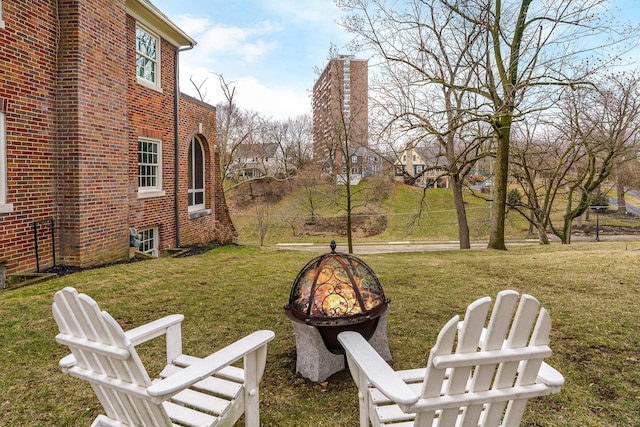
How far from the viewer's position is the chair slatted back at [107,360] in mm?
1718

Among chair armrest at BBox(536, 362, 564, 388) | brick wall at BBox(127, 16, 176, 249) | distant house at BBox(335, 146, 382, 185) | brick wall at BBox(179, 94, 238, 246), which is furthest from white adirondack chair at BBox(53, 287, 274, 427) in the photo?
distant house at BBox(335, 146, 382, 185)

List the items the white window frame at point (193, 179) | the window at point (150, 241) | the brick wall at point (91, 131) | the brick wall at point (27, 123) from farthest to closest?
the white window frame at point (193, 179) → the window at point (150, 241) → the brick wall at point (91, 131) → the brick wall at point (27, 123)

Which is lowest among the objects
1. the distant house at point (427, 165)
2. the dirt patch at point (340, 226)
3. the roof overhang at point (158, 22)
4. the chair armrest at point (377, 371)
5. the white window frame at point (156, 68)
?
the dirt patch at point (340, 226)

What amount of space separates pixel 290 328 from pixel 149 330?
2.16 metres

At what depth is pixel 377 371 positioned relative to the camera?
1909 mm

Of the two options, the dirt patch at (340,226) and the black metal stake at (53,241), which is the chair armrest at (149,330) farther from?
the dirt patch at (340,226)

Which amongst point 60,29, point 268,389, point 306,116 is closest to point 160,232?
point 60,29

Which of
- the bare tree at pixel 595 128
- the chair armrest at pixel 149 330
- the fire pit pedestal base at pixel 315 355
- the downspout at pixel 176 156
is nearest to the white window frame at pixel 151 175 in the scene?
the downspout at pixel 176 156

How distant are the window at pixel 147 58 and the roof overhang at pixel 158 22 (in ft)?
0.80

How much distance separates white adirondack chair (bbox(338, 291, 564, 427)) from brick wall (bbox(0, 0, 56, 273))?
6914mm

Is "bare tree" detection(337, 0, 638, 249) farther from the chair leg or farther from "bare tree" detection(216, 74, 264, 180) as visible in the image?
"bare tree" detection(216, 74, 264, 180)

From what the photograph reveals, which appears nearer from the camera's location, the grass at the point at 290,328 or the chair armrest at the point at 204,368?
the chair armrest at the point at 204,368

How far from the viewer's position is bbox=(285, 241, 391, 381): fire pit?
114 inches

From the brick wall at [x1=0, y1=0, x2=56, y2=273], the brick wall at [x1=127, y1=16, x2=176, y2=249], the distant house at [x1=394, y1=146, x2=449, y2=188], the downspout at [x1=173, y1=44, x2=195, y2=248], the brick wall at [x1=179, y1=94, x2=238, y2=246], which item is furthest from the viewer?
the distant house at [x1=394, y1=146, x2=449, y2=188]
